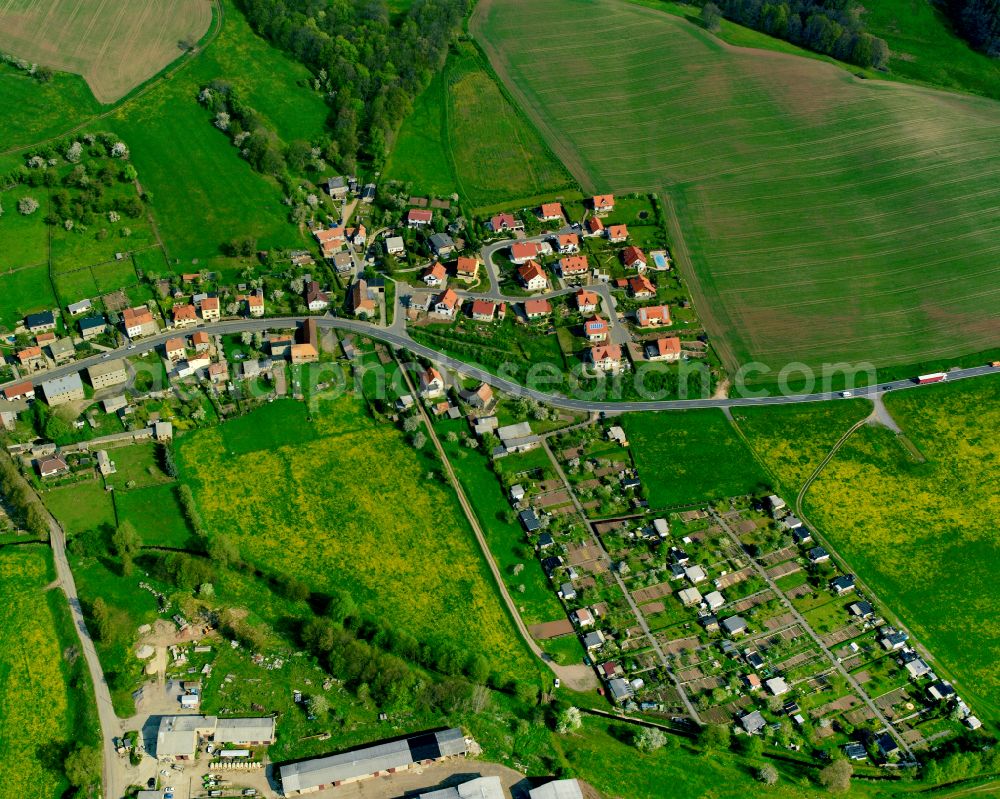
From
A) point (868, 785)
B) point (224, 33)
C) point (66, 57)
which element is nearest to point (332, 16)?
point (224, 33)

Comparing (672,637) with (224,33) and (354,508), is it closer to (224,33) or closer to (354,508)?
(354,508)

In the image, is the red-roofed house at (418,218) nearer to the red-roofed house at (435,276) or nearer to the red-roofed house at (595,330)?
the red-roofed house at (435,276)

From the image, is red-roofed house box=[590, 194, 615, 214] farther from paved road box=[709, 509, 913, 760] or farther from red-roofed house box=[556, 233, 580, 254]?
paved road box=[709, 509, 913, 760]

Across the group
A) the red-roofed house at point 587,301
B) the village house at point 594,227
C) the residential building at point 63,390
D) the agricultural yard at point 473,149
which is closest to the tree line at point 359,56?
the agricultural yard at point 473,149

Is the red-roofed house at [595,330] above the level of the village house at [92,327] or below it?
above

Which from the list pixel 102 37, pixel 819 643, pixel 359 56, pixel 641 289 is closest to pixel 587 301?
pixel 641 289

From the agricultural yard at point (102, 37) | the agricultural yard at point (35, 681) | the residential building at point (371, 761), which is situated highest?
the agricultural yard at point (102, 37)

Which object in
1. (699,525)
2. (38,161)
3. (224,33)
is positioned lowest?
(699,525)
